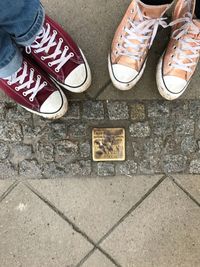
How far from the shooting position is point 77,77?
157 centimetres

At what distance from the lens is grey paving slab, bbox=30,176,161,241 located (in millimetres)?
1626

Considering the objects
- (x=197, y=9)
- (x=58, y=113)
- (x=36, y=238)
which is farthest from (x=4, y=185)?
(x=197, y=9)

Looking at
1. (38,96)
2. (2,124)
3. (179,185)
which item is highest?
(38,96)

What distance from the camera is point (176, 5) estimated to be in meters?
1.63

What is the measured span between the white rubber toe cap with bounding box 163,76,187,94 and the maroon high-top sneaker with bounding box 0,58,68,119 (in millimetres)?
412

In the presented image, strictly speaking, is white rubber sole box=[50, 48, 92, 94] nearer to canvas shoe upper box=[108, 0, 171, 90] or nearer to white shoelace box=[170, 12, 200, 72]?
canvas shoe upper box=[108, 0, 171, 90]

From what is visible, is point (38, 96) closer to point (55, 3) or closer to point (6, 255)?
point (55, 3)

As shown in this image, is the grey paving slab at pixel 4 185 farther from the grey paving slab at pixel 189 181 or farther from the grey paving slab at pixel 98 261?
the grey paving slab at pixel 189 181

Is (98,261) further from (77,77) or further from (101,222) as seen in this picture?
(77,77)

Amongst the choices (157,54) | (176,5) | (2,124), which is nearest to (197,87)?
(157,54)

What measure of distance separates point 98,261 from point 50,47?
86 centimetres

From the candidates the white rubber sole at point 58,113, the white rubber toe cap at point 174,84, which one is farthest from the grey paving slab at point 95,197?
the white rubber toe cap at point 174,84

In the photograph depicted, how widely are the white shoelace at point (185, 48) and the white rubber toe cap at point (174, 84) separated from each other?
5 cm

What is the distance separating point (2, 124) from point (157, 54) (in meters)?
0.70
